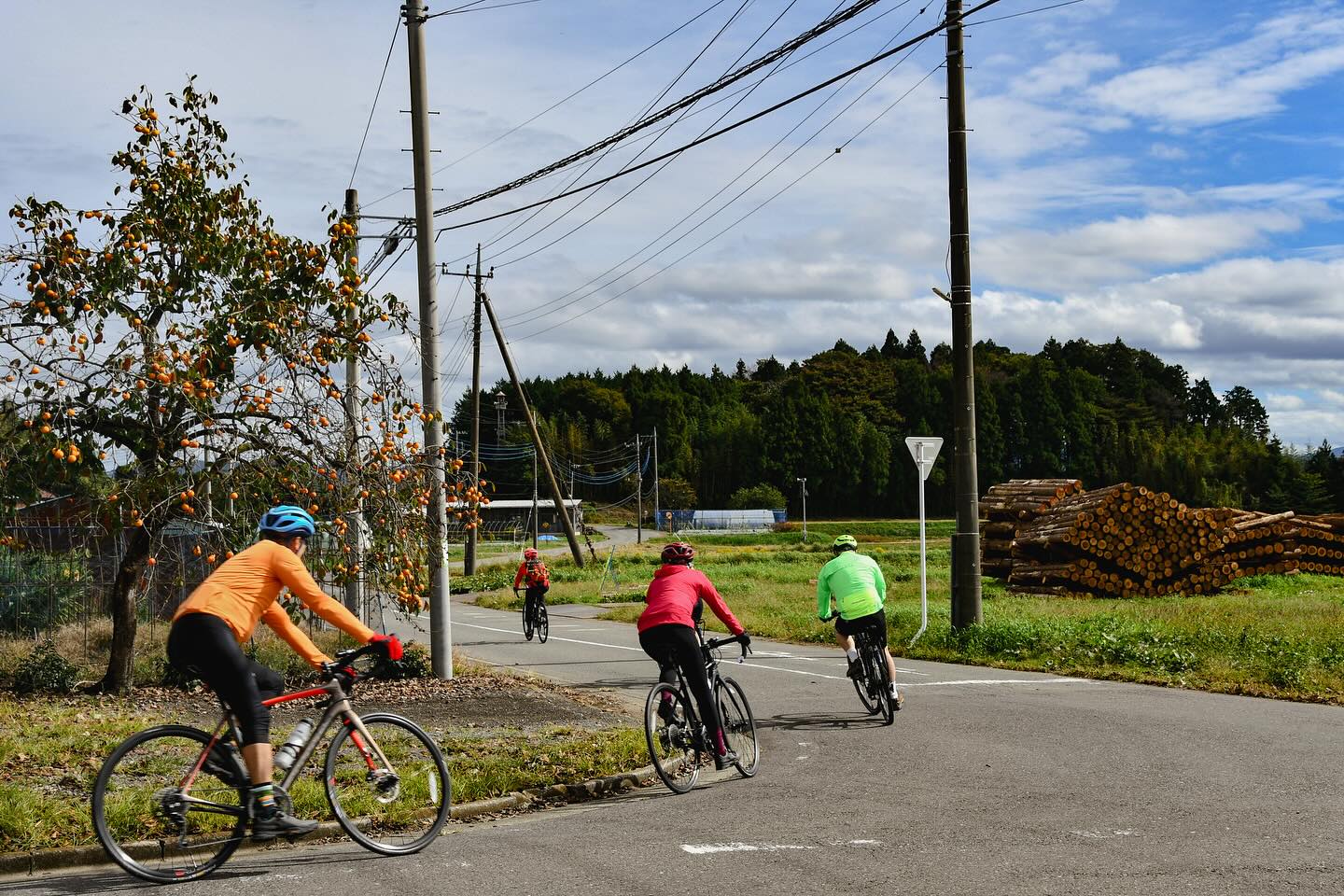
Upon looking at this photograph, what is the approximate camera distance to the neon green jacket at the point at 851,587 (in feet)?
37.8

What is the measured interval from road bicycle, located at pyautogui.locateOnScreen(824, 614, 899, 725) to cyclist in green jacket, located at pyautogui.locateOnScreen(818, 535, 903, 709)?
3 cm

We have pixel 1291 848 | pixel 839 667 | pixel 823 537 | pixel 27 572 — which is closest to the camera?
pixel 1291 848

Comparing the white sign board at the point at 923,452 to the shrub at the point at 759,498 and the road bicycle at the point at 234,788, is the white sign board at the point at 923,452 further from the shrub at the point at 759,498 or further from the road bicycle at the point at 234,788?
the shrub at the point at 759,498

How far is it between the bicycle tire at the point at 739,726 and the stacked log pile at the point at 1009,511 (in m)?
22.1

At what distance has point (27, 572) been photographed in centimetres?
1517

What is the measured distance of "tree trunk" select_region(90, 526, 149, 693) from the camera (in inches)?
496

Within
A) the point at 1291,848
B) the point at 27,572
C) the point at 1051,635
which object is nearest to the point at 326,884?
the point at 1291,848

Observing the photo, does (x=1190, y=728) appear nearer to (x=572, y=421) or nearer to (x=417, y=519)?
(x=417, y=519)

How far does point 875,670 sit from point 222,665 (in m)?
6.75

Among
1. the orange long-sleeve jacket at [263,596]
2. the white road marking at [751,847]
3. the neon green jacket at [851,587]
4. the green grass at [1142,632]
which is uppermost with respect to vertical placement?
the orange long-sleeve jacket at [263,596]

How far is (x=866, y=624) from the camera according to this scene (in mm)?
11570

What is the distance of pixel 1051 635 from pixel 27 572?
12718mm

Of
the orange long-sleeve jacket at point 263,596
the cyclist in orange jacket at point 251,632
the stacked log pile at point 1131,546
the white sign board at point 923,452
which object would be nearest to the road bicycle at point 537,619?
the white sign board at point 923,452

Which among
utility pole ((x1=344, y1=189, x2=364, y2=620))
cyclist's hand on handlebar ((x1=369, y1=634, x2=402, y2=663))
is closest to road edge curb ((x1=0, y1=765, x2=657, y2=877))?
cyclist's hand on handlebar ((x1=369, y1=634, x2=402, y2=663))
